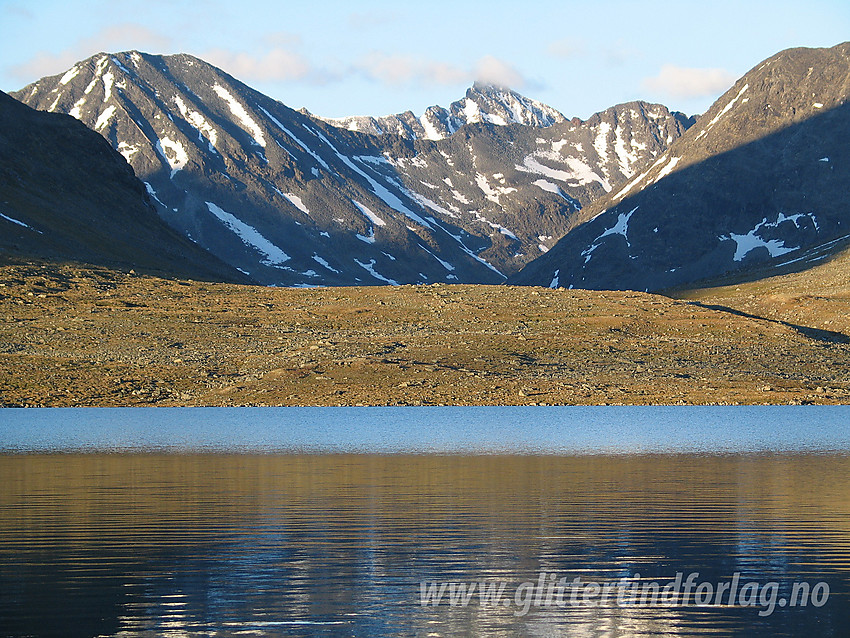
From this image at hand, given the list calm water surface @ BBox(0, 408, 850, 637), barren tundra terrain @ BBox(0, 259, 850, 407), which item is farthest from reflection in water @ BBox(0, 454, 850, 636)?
barren tundra terrain @ BBox(0, 259, 850, 407)

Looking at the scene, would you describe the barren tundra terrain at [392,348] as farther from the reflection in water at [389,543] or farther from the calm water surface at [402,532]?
the reflection in water at [389,543]

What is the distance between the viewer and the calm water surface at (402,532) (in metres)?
21.0

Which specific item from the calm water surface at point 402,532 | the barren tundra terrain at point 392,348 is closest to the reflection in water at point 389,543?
the calm water surface at point 402,532

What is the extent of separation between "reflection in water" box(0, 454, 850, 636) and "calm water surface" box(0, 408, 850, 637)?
86 mm

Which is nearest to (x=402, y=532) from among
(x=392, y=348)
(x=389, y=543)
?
(x=389, y=543)

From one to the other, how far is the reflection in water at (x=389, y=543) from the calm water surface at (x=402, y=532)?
3.4 inches

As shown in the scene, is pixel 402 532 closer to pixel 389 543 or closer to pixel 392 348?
pixel 389 543

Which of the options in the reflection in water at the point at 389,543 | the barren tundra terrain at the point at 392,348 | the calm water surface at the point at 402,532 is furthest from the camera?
the barren tundra terrain at the point at 392,348

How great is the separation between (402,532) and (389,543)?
1.75m

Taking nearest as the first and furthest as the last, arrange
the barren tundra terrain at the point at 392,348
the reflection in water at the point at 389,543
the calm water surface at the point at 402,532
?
the reflection in water at the point at 389,543 → the calm water surface at the point at 402,532 → the barren tundra terrain at the point at 392,348

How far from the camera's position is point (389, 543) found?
28141mm

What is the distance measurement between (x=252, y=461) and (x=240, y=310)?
81.1 m

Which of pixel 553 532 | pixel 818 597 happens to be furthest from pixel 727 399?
pixel 818 597

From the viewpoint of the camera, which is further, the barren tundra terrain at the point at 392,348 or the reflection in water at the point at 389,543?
the barren tundra terrain at the point at 392,348
